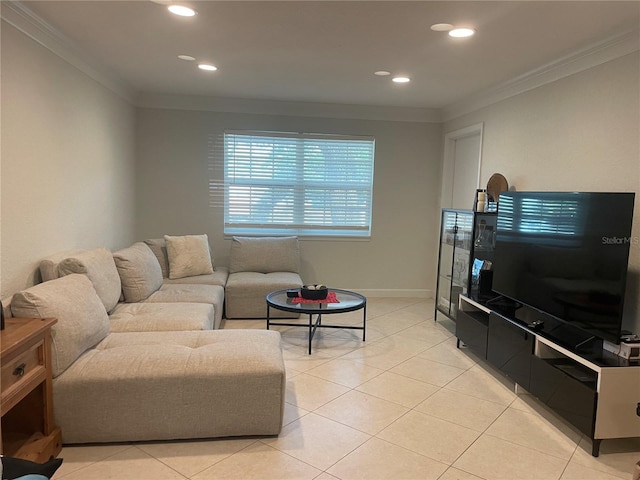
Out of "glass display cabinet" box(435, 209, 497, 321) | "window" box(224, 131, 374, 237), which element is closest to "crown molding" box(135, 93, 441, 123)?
"window" box(224, 131, 374, 237)

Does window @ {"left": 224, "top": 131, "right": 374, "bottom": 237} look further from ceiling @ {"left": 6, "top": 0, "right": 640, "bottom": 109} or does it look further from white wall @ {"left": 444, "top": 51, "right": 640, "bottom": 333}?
white wall @ {"left": 444, "top": 51, "right": 640, "bottom": 333}

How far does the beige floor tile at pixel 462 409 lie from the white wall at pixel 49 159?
2734 millimetres

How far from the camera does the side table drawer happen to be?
75.2 inches

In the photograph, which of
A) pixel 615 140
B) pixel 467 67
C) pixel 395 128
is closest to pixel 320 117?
pixel 395 128

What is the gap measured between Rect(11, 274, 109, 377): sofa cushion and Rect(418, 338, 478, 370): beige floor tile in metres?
2.58

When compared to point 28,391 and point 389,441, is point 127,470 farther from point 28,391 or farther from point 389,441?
point 389,441

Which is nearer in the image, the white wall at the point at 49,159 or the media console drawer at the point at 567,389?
the media console drawer at the point at 567,389

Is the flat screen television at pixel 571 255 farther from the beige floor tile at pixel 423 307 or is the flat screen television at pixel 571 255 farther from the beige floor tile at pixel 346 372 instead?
the beige floor tile at pixel 423 307

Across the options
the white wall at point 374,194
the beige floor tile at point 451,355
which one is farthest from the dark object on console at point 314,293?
the white wall at point 374,194

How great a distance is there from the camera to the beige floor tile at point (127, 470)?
210 cm

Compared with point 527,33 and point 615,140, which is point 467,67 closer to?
point 527,33

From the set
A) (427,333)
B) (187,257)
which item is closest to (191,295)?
(187,257)

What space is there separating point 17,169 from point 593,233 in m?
3.49

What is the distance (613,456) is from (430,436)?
981 millimetres
